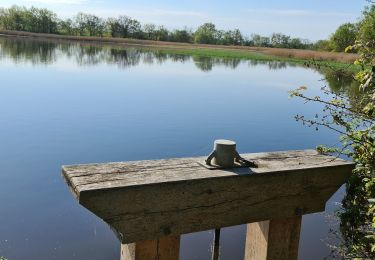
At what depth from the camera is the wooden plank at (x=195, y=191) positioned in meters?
1.69

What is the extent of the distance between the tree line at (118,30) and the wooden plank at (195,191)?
11246cm

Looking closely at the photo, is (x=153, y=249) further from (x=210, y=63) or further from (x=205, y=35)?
(x=205, y=35)

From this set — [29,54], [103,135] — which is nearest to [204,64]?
[29,54]

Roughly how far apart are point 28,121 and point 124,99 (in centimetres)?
632

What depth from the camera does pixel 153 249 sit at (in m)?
1.89

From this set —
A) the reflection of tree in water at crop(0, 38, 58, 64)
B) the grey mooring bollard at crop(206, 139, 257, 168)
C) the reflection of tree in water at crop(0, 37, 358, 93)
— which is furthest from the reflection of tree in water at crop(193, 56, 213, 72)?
the grey mooring bollard at crop(206, 139, 257, 168)

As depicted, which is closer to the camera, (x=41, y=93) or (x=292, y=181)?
(x=292, y=181)

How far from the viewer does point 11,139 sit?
1238 centimetres

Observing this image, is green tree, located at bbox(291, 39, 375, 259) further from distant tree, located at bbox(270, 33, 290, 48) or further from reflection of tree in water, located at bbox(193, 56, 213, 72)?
distant tree, located at bbox(270, 33, 290, 48)

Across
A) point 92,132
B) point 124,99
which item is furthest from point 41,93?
point 92,132

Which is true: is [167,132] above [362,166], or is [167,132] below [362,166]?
below

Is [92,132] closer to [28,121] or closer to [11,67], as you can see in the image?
[28,121]

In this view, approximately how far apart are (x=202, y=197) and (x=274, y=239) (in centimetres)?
56

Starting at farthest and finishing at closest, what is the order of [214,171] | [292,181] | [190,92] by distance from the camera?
1. [190,92]
2. [292,181]
3. [214,171]
